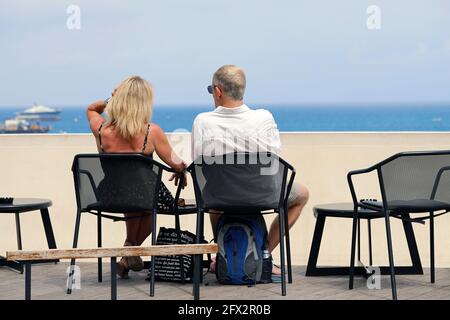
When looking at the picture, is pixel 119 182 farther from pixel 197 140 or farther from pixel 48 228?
pixel 48 228

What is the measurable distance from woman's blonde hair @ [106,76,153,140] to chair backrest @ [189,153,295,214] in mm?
428

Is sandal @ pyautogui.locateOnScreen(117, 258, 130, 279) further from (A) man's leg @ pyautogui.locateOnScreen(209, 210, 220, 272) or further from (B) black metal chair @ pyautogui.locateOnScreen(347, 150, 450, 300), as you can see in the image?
(B) black metal chair @ pyautogui.locateOnScreen(347, 150, 450, 300)

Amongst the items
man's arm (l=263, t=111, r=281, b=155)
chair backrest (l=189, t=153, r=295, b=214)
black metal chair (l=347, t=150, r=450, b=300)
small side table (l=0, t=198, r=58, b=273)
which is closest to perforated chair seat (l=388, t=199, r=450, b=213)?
black metal chair (l=347, t=150, r=450, b=300)

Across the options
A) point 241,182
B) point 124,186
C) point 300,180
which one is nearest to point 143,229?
point 124,186

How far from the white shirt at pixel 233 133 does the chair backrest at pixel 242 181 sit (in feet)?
0.22

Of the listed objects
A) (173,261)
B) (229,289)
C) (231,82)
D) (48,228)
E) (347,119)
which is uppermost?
(347,119)

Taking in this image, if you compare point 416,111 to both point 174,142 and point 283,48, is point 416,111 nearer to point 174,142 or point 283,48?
point 283,48

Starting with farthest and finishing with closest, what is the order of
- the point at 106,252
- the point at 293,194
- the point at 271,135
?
the point at 293,194 → the point at 271,135 → the point at 106,252

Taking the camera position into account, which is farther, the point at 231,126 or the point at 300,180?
the point at 300,180

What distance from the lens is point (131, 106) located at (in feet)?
18.8

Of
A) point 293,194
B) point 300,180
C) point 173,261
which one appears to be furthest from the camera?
point 300,180

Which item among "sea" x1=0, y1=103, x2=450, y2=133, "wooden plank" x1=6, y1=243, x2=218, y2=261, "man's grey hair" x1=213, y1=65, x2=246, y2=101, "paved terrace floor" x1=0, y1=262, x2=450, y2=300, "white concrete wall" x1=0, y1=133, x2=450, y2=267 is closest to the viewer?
"wooden plank" x1=6, y1=243, x2=218, y2=261

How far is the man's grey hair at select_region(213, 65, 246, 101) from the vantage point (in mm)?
5680

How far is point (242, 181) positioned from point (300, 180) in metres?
1.67
